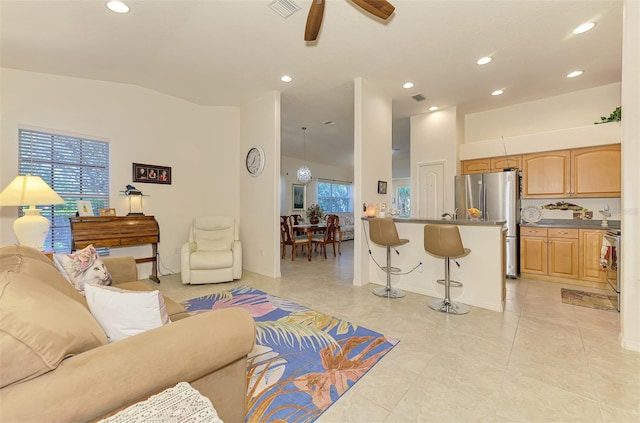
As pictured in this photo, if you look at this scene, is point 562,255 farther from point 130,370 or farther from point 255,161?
point 130,370

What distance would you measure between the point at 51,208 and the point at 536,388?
5426mm

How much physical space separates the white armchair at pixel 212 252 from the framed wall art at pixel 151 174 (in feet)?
2.93

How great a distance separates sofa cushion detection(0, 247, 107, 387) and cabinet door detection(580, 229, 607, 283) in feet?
17.9

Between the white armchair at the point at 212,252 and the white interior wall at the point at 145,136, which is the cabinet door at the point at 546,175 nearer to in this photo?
the white armchair at the point at 212,252

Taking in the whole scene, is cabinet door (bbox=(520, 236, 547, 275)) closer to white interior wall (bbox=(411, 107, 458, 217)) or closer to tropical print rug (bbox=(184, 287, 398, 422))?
white interior wall (bbox=(411, 107, 458, 217))

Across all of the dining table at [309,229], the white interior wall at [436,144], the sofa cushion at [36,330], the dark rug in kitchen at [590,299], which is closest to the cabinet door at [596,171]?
the dark rug in kitchen at [590,299]

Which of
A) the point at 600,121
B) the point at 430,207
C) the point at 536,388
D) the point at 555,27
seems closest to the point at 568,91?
the point at 600,121

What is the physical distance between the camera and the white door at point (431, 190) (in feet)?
17.3

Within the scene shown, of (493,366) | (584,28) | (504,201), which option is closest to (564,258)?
(504,201)

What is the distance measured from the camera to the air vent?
242 cm

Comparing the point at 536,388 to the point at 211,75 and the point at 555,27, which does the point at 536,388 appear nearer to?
the point at 555,27

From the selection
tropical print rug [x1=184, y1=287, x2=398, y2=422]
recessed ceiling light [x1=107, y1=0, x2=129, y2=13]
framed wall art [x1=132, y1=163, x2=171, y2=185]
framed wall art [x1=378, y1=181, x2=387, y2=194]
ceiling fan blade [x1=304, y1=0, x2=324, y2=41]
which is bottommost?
tropical print rug [x1=184, y1=287, x2=398, y2=422]

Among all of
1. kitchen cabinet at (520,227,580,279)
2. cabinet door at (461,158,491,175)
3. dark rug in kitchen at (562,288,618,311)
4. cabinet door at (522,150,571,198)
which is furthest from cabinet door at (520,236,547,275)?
cabinet door at (461,158,491,175)

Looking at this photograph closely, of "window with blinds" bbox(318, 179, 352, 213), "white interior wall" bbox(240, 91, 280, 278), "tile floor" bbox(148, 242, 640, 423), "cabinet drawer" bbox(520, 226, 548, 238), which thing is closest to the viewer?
"tile floor" bbox(148, 242, 640, 423)
